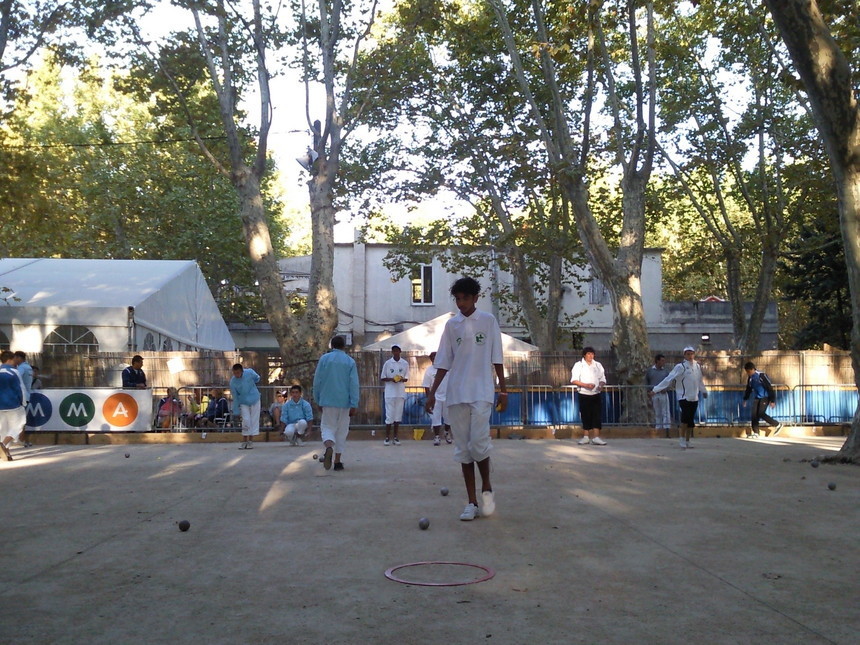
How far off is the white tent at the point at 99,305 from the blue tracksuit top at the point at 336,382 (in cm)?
1092

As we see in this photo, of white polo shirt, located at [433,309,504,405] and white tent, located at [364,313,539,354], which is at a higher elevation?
white tent, located at [364,313,539,354]

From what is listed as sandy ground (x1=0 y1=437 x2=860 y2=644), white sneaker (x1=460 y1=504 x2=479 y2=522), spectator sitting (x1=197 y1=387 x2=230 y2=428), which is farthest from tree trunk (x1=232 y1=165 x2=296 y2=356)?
white sneaker (x1=460 y1=504 x2=479 y2=522)

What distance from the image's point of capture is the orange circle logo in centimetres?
1917

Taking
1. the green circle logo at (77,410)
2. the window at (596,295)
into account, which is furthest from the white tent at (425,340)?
the window at (596,295)

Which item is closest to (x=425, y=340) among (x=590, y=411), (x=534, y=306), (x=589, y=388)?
(x=534, y=306)

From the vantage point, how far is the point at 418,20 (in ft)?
73.9

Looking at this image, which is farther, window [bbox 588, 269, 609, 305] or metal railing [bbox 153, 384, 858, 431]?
window [bbox 588, 269, 609, 305]

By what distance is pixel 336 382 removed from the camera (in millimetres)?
12555

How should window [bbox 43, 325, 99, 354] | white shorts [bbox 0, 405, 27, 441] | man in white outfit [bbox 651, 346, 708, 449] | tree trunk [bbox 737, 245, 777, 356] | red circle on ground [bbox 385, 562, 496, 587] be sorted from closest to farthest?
red circle on ground [bbox 385, 562, 496, 587], white shorts [bbox 0, 405, 27, 441], man in white outfit [bbox 651, 346, 708, 449], window [bbox 43, 325, 99, 354], tree trunk [bbox 737, 245, 777, 356]

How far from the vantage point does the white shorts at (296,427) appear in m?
18.2

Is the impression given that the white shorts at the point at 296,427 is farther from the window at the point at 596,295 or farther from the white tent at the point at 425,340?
the window at the point at 596,295

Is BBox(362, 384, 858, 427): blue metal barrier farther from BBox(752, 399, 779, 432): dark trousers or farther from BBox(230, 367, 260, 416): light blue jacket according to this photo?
BBox(230, 367, 260, 416): light blue jacket

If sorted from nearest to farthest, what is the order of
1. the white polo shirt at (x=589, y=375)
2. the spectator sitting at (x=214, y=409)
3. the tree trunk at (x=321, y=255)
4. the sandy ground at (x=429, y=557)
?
1. the sandy ground at (x=429, y=557)
2. the white polo shirt at (x=589, y=375)
3. the spectator sitting at (x=214, y=409)
4. the tree trunk at (x=321, y=255)

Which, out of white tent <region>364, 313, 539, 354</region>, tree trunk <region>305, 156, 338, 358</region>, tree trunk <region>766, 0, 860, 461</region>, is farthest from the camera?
white tent <region>364, 313, 539, 354</region>
